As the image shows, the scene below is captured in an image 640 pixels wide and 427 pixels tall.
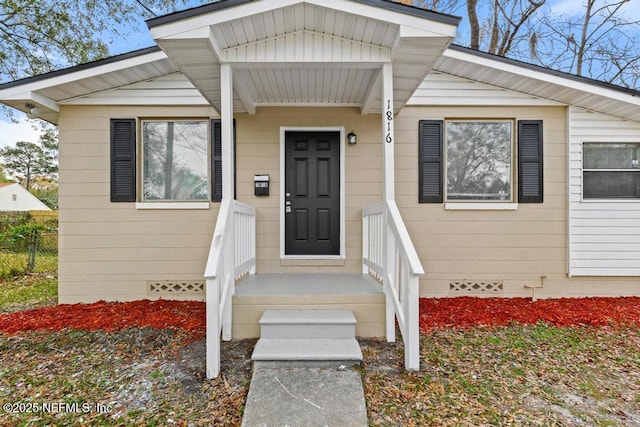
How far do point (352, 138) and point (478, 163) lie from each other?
1.84m

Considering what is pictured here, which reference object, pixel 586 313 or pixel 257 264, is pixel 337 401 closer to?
pixel 257 264

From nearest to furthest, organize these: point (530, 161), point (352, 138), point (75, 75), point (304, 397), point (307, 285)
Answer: point (304, 397) < point (307, 285) < point (75, 75) < point (352, 138) < point (530, 161)

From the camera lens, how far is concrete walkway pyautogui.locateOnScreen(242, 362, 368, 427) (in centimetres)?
211

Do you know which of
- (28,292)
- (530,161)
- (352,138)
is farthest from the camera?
(28,292)

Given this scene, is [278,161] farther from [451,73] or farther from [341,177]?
[451,73]

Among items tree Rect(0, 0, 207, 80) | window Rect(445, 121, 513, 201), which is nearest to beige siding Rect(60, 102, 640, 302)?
window Rect(445, 121, 513, 201)

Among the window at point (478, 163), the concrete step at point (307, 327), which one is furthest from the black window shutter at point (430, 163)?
the concrete step at point (307, 327)

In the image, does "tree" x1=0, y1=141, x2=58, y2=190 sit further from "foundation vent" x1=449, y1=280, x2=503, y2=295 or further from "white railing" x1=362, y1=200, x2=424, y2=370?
"foundation vent" x1=449, y1=280, x2=503, y2=295

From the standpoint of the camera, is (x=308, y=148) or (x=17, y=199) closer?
(x=308, y=148)

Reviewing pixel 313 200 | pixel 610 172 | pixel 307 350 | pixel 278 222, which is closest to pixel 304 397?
pixel 307 350

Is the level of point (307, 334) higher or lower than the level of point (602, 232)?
lower

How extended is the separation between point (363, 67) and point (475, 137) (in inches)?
96.0

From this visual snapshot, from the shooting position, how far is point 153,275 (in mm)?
4762

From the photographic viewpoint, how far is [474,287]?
4.86 m
